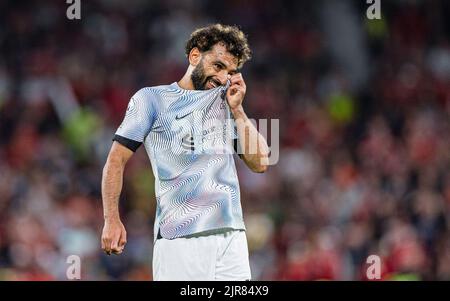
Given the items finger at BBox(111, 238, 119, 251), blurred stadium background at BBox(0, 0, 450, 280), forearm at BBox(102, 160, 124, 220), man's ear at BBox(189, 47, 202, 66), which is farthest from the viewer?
blurred stadium background at BBox(0, 0, 450, 280)

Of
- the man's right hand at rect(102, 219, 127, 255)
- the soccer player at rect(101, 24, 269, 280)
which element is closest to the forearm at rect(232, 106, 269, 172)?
the soccer player at rect(101, 24, 269, 280)

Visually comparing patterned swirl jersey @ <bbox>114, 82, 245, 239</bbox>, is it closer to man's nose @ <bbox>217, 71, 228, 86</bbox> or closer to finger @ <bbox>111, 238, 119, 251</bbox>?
man's nose @ <bbox>217, 71, 228, 86</bbox>

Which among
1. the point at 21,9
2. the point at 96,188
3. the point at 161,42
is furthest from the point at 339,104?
the point at 21,9

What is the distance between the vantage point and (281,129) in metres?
13.0

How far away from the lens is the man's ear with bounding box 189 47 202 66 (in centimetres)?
603

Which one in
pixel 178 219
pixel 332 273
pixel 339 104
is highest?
pixel 339 104

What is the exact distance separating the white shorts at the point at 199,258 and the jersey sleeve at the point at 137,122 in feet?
1.78

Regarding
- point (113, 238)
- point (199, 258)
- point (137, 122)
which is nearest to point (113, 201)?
point (113, 238)

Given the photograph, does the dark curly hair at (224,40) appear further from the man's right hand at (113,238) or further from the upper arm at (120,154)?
the man's right hand at (113,238)

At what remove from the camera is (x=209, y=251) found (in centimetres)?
582

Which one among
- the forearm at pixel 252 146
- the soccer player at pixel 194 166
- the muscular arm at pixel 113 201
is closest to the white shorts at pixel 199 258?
→ the soccer player at pixel 194 166
